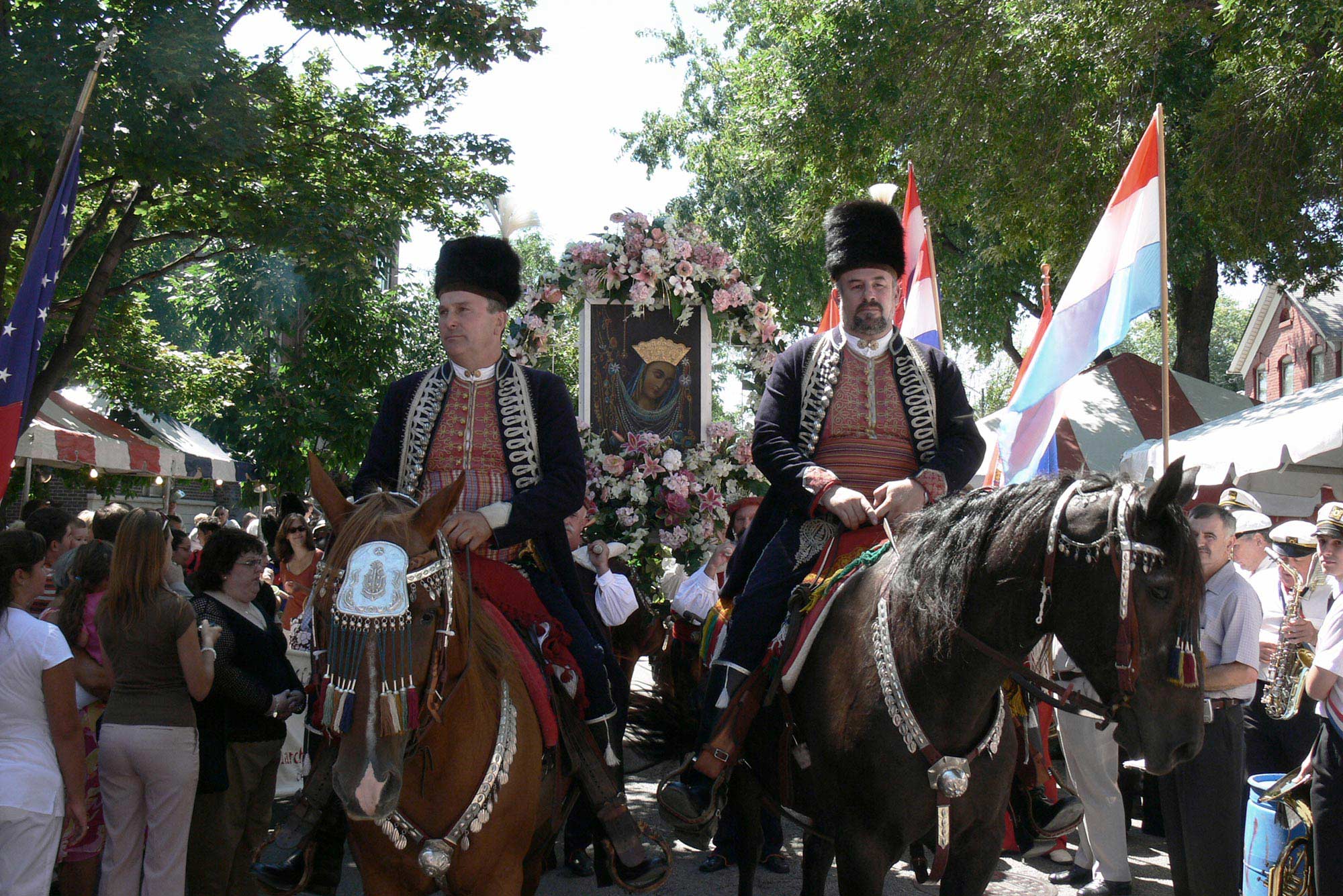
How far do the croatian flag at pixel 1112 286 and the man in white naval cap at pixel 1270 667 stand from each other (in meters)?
1.52

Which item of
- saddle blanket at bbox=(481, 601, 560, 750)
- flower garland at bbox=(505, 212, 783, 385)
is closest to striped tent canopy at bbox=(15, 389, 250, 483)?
flower garland at bbox=(505, 212, 783, 385)

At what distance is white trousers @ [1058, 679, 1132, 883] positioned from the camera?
6.70m

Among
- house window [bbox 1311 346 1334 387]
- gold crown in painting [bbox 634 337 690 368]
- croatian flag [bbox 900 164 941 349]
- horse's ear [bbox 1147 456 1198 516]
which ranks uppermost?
house window [bbox 1311 346 1334 387]

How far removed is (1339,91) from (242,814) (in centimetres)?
1179

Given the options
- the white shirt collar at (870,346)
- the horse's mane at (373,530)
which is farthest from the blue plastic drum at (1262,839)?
the horse's mane at (373,530)

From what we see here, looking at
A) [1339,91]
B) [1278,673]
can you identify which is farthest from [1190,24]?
[1278,673]

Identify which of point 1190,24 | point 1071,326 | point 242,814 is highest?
point 1190,24

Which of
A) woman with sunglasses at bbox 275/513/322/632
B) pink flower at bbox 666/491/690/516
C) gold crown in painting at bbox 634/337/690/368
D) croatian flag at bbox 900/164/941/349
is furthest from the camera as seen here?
croatian flag at bbox 900/164/941/349

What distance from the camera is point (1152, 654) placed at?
2.96 m

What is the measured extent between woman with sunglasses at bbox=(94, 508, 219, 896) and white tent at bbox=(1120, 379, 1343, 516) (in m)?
6.10

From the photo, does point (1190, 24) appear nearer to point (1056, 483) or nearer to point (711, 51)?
point (1056, 483)

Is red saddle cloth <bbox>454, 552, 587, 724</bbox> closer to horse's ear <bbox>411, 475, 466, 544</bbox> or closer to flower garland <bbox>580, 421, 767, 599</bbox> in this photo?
horse's ear <bbox>411, 475, 466, 544</bbox>

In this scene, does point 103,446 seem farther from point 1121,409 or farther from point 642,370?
point 1121,409

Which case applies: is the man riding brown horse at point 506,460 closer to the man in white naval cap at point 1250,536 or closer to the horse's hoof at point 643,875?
the horse's hoof at point 643,875
